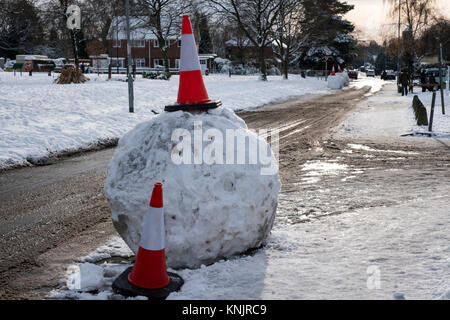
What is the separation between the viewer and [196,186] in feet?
11.6

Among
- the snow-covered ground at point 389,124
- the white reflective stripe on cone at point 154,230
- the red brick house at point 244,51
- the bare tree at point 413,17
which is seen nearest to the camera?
the white reflective stripe on cone at point 154,230

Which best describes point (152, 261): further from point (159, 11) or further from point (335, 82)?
point (159, 11)

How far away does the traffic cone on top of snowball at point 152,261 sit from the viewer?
329 cm

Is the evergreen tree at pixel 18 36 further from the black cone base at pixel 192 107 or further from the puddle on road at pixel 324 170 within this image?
the black cone base at pixel 192 107

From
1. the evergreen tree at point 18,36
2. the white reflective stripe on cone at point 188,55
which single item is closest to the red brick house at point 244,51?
the evergreen tree at point 18,36

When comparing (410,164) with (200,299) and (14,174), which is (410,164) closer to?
(200,299)

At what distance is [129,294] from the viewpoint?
3.28m

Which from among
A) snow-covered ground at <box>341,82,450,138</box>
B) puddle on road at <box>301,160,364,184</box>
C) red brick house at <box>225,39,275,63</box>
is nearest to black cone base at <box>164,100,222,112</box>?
puddle on road at <box>301,160,364,184</box>

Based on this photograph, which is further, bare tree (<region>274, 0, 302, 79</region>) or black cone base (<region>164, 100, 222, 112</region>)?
bare tree (<region>274, 0, 302, 79</region>)

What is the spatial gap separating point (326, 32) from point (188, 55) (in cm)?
4288

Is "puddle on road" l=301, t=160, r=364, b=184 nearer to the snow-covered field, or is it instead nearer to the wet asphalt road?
the wet asphalt road

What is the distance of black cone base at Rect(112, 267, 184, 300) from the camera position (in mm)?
3242

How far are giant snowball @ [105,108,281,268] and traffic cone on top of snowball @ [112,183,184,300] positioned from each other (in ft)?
0.79

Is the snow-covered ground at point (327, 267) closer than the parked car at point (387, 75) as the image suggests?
Yes
